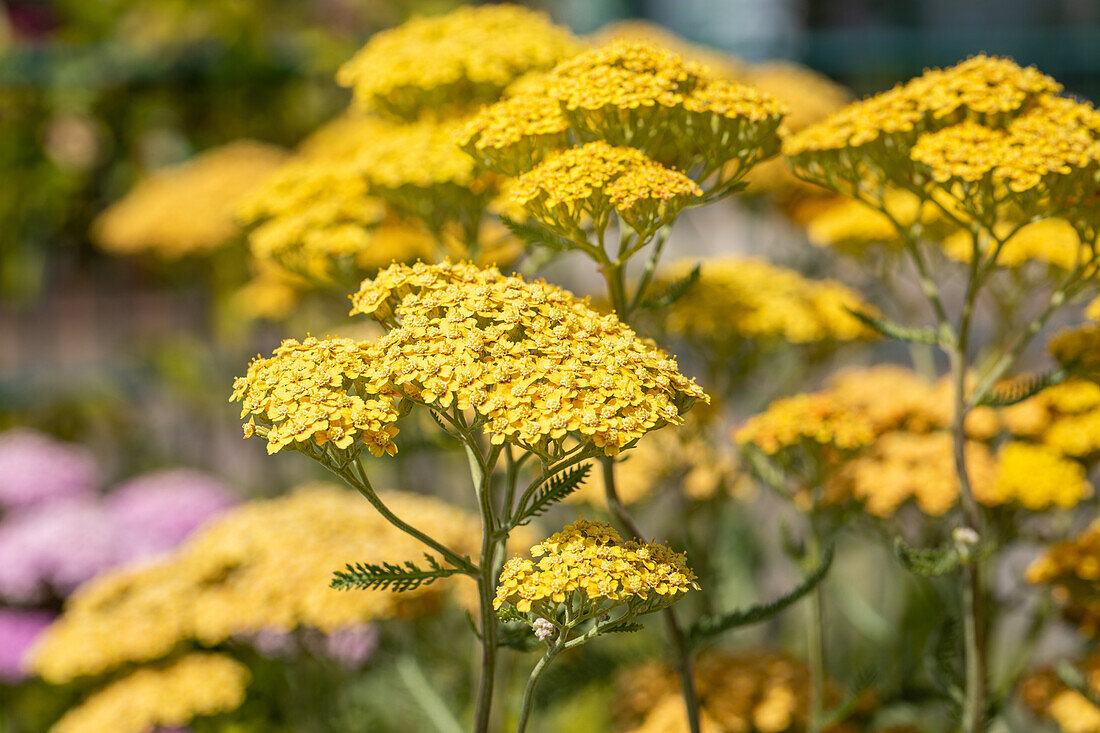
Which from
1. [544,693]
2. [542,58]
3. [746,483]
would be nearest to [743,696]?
[544,693]

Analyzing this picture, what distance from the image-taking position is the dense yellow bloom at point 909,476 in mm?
2320

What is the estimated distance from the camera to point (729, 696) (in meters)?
2.37

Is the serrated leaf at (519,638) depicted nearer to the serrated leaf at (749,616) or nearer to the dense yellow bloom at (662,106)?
the serrated leaf at (749,616)

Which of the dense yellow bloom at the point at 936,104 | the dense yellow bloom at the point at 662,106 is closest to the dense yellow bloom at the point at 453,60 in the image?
the dense yellow bloom at the point at 662,106

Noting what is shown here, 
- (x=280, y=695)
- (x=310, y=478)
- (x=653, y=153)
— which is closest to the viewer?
(x=653, y=153)

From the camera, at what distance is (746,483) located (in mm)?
3150

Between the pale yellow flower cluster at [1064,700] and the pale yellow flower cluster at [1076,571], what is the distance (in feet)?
0.43

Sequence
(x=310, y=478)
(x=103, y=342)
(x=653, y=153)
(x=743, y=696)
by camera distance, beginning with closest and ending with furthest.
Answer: (x=653, y=153) → (x=743, y=696) → (x=310, y=478) → (x=103, y=342)

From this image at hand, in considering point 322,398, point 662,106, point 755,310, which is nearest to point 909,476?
point 755,310

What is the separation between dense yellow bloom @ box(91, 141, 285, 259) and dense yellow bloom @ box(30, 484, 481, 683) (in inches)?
78.2

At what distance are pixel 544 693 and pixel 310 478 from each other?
9.17 ft

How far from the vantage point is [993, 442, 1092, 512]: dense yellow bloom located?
2197 mm

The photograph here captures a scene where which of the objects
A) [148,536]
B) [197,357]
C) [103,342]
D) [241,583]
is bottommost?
[103,342]

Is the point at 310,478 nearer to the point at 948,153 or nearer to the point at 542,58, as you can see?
the point at 542,58
